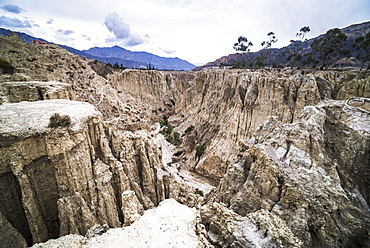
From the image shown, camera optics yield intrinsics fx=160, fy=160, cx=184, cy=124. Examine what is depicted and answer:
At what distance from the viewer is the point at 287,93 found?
1121 inches

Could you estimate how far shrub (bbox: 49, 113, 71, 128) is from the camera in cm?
1169

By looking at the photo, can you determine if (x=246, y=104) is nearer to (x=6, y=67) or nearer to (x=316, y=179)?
(x=316, y=179)

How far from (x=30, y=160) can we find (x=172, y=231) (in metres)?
10.6

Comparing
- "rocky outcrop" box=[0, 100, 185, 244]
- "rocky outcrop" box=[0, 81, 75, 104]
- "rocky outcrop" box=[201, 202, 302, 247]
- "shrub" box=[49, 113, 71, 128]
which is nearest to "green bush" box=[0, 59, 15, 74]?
"rocky outcrop" box=[0, 81, 75, 104]

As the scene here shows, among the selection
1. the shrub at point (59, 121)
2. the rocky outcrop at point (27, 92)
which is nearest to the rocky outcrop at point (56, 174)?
the shrub at point (59, 121)

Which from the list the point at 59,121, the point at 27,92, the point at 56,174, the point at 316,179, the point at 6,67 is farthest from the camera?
the point at 6,67

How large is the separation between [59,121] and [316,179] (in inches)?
666

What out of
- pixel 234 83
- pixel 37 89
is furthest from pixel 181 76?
pixel 37 89

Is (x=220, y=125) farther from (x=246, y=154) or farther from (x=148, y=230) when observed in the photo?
(x=148, y=230)

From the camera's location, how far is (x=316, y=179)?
8367 millimetres

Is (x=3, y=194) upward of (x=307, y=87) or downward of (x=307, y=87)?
downward

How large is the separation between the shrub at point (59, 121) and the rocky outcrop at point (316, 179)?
13220mm

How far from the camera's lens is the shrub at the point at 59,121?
11.7 m

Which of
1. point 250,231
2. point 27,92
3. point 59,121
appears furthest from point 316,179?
point 27,92
